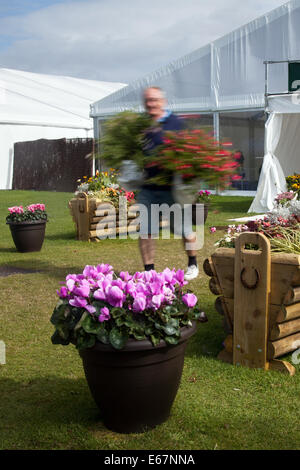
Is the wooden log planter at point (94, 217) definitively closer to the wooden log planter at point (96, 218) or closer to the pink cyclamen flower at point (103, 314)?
the wooden log planter at point (96, 218)

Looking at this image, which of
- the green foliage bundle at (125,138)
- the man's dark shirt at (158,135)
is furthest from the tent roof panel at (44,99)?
the man's dark shirt at (158,135)

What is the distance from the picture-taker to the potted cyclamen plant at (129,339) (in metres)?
2.95

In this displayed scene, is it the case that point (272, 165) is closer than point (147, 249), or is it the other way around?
point (147, 249)

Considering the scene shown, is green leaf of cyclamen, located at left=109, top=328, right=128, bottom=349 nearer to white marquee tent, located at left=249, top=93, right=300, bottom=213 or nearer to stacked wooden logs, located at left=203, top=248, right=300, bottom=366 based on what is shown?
stacked wooden logs, located at left=203, top=248, right=300, bottom=366

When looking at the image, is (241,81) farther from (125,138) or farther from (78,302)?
(78,302)

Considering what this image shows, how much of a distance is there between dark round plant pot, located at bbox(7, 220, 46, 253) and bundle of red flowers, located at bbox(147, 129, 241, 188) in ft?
14.5

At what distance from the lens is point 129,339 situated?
294cm

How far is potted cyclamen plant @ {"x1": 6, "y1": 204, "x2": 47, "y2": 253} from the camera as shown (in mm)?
8992

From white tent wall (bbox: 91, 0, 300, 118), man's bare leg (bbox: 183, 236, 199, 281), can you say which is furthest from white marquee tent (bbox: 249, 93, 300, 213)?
man's bare leg (bbox: 183, 236, 199, 281)

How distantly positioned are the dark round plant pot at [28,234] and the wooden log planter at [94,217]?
1.20m

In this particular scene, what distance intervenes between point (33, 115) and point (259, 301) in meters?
26.2

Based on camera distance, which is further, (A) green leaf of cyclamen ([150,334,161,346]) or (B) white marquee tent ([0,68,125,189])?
(B) white marquee tent ([0,68,125,189])

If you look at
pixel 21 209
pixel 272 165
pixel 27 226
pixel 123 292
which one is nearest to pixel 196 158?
pixel 123 292
